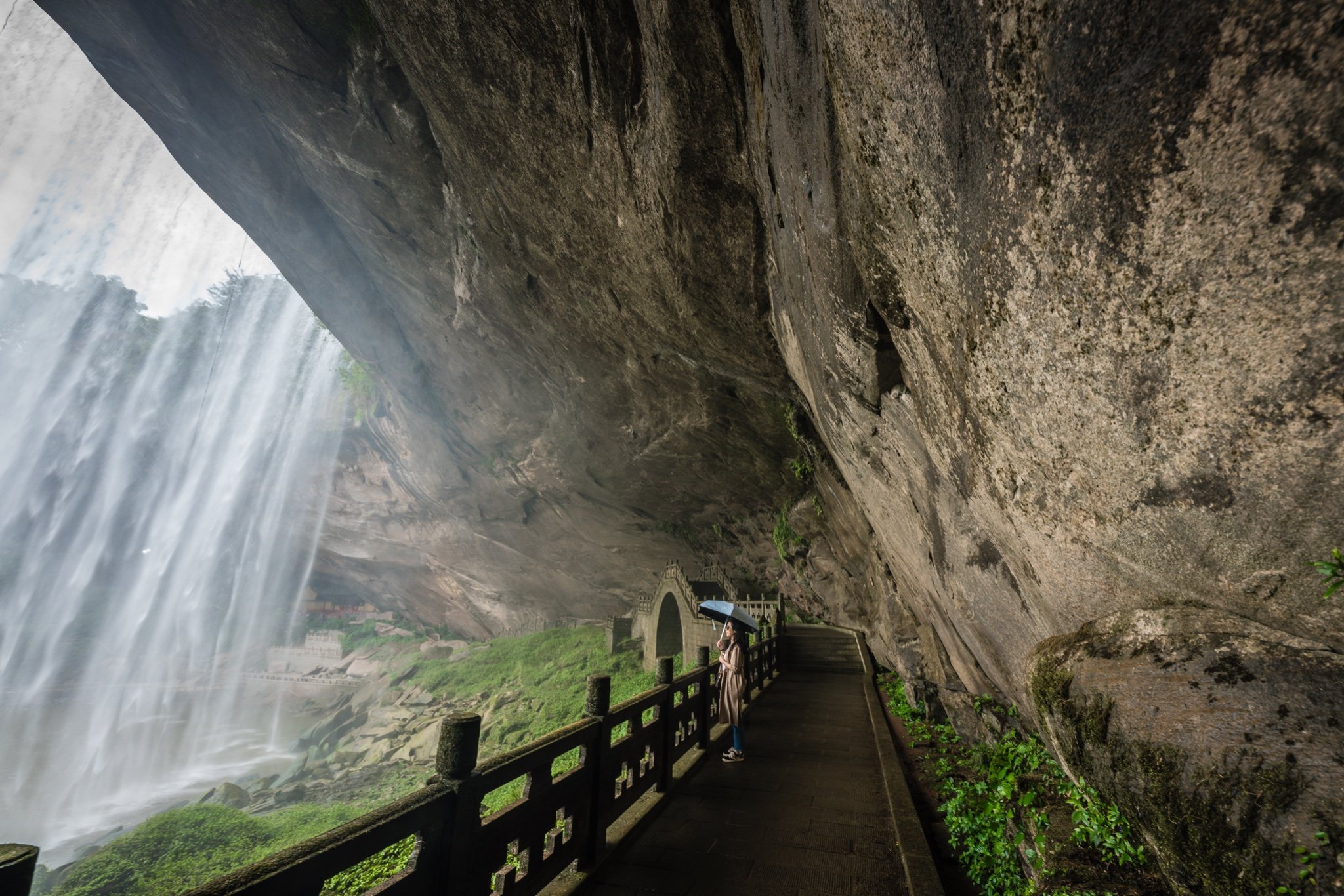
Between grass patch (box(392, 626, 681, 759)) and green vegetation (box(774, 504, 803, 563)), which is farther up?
green vegetation (box(774, 504, 803, 563))

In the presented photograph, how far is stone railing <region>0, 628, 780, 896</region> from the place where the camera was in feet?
6.65

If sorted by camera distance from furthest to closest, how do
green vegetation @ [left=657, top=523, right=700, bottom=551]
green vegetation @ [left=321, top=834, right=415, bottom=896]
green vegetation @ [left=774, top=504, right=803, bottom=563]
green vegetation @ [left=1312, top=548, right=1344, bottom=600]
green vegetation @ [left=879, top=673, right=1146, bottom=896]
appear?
green vegetation @ [left=657, top=523, right=700, bottom=551] < green vegetation @ [left=774, top=504, right=803, bottom=563] < green vegetation @ [left=321, top=834, right=415, bottom=896] < green vegetation @ [left=879, top=673, right=1146, bottom=896] < green vegetation @ [left=1312, top=548, right=1344, bottom=600]

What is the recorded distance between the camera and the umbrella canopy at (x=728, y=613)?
7.11 meters

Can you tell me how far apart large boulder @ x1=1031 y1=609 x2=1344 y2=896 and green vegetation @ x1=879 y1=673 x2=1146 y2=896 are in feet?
1.96

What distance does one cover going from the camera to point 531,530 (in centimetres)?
2375

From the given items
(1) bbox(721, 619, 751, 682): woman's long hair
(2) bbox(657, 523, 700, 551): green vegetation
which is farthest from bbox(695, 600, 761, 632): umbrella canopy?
(2) bbox(657, 523, 700, 551): green vegetation

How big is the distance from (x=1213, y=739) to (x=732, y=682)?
18.2ft

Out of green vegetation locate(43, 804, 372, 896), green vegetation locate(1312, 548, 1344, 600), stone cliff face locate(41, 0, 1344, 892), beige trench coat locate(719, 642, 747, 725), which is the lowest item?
green vegetation locate(43, 804, 372, 896)

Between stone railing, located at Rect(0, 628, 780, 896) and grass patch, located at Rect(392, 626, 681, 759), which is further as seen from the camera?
grass patch, located at Rect(392, 626, 681, 759)

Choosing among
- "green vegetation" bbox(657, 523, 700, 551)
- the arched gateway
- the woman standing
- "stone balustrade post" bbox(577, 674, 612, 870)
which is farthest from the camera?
"green vegetation" bbox(657, 523, 700, 551)

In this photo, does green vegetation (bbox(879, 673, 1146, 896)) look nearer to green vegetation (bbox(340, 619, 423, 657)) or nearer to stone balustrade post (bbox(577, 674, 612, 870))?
stone balustrade post (bbox(577, 674, 612, 870))

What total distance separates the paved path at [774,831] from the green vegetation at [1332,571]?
135 inches

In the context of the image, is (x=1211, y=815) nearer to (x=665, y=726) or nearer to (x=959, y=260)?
(x=959, y=260)

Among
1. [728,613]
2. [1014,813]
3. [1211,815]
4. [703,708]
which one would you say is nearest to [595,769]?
[703,708]
